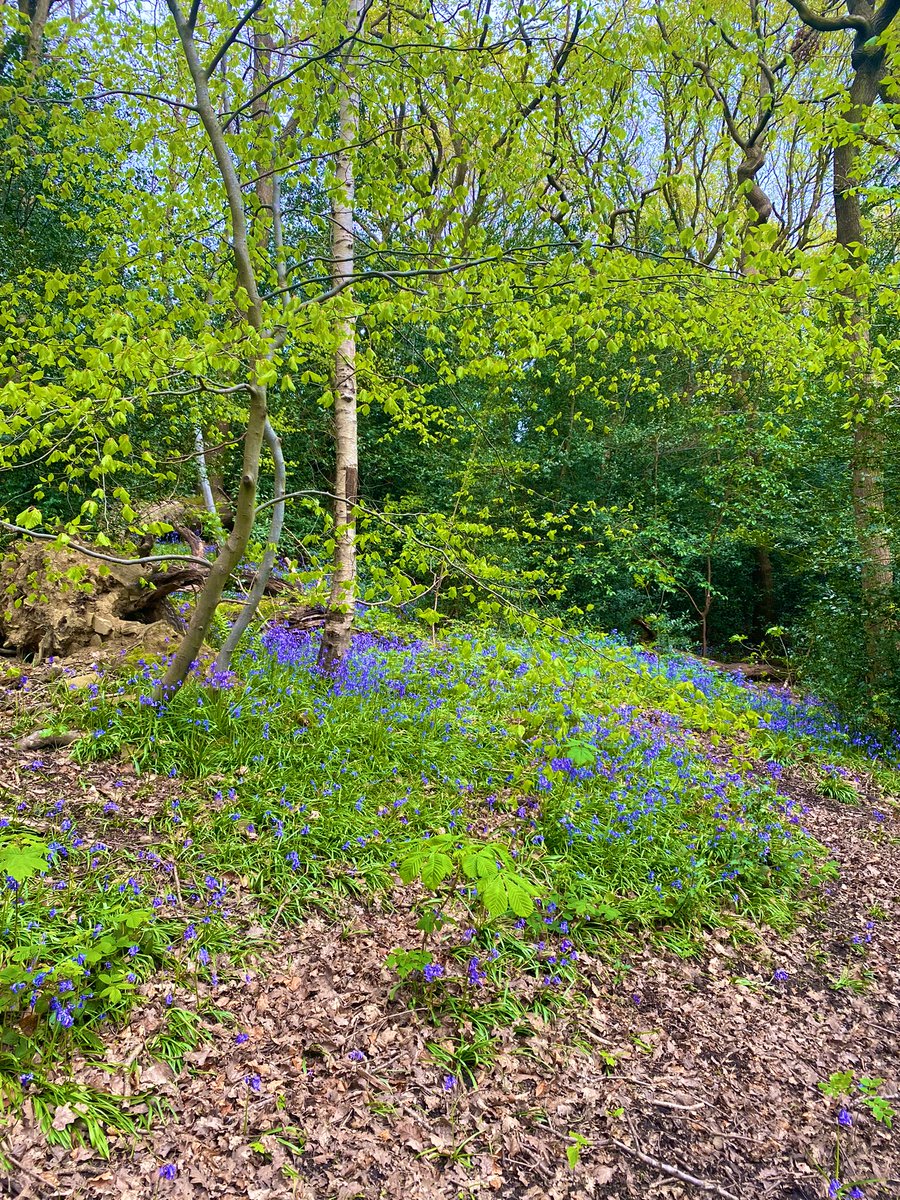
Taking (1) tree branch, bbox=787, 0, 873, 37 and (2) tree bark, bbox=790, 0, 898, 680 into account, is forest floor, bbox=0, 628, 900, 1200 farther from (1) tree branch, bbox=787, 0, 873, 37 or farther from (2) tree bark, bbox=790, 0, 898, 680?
(1) tree branch, bbox=787, 0, 873, 37

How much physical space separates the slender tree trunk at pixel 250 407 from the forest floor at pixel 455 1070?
91 cm

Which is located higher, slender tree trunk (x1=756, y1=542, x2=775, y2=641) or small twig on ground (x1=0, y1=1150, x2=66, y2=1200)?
slender tree trunk (x1=756, y1=542, x2=775, y2=641)

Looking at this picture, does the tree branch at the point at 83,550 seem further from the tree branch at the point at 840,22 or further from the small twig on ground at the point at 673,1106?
the tree branch at the point at 840,22

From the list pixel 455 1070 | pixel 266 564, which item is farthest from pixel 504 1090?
pixel 266 564

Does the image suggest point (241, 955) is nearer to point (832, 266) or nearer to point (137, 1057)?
point (137, 1057)

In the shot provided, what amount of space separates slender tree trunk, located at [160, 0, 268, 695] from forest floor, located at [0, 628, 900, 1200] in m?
0.91

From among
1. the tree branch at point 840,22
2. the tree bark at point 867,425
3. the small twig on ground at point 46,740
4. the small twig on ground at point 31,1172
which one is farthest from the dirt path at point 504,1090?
the tree branch at point 840,22

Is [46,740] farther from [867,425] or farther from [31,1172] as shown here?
[867,425]

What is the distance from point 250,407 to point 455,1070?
3.39 meters

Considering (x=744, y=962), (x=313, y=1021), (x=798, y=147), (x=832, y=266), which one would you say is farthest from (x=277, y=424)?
(x=798, y=147)

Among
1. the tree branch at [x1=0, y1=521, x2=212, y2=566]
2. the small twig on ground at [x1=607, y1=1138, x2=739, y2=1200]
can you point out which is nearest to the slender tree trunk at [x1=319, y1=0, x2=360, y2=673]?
the tree branch at [x1=0, y1=521, x2=212, y2=566]

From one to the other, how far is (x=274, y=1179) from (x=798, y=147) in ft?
68.6

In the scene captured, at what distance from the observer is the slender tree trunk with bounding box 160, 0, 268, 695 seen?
3.14 meters

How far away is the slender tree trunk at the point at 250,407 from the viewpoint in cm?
314
